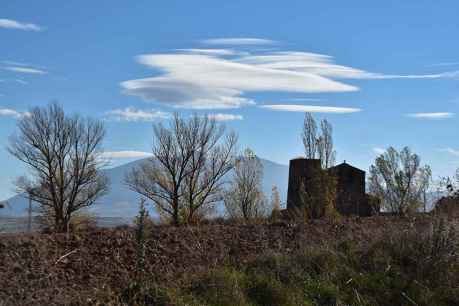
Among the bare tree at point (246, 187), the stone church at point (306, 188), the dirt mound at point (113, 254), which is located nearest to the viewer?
the dirt mound at point (113, 254)

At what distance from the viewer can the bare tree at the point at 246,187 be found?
43156 mm

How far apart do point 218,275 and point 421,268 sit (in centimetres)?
365

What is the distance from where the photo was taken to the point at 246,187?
1745 inches

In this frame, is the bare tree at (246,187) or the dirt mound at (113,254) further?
the bare tree at (246,187)

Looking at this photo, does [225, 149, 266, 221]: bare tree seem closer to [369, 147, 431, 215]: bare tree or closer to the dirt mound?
[369, 147, 431, 215]: bare tree

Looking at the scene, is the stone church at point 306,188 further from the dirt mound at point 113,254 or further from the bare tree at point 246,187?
the bare tree at point 246,187

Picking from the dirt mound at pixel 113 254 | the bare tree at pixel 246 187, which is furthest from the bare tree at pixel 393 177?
the dirt mound at pixel 113 254

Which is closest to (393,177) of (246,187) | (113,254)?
(246,187)

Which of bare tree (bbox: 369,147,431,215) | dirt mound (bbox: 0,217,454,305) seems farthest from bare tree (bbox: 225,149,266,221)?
dirt mound (bbox: 0,217,454,305)

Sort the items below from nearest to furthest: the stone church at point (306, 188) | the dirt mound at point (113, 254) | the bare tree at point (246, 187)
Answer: the dirt mound at point (113, 254) → the stone church at point (306, 188) → the bare tree at point (246, 187)

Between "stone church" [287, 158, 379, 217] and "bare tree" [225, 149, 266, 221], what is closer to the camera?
"stone church" [287, 158, 379, 217]

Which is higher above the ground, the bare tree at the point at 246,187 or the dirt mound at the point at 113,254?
the bare tree at the point at 246,187

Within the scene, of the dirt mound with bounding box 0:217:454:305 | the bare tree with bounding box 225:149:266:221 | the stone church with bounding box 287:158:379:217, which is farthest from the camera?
the bare tree with bounding box 225:149:266:221

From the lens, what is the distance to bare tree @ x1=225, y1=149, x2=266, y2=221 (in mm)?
43156
